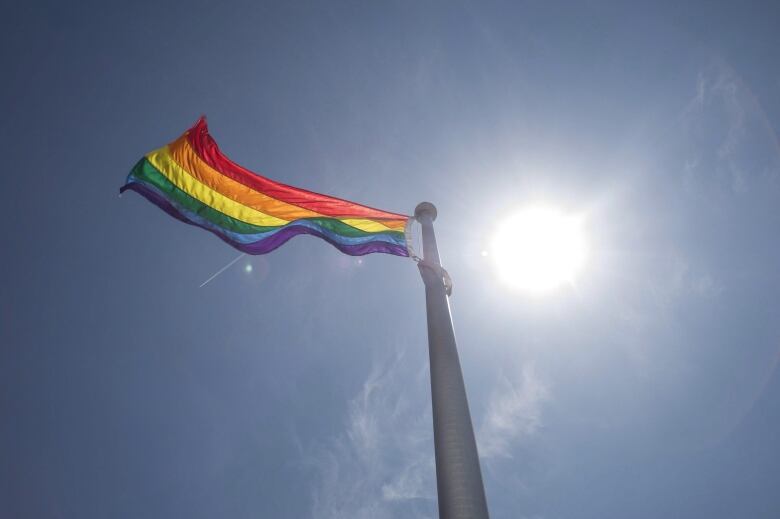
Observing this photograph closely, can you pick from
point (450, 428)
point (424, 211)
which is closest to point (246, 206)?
point (424, 211)

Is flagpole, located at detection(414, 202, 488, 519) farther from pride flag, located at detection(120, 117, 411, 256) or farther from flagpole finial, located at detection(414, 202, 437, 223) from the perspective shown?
pride flag, located at detection(120, 117, 411, 256)

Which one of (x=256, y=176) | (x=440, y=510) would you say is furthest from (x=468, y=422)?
(x=256, y=176)

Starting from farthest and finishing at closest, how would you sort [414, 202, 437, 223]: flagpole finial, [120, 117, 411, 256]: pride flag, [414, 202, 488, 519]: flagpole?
[414, 202, 437, 223]: flagpole finial < [120, 117, 411, 256]: pride flag < [414, 202, 488, 519]: flagpole

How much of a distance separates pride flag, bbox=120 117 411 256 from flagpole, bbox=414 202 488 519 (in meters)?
4.54

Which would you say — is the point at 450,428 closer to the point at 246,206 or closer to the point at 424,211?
the point at 424,211

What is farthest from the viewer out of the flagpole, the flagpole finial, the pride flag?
the flagpole finial

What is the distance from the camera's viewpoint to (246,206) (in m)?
13.0

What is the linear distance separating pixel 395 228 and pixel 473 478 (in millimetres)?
7937

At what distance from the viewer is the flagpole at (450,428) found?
5.48 m

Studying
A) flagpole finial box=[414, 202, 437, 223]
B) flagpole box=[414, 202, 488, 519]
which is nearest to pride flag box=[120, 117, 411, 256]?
flagpole finial box=[414, 202, 437, 223]

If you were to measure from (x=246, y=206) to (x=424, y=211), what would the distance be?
509 centimetres

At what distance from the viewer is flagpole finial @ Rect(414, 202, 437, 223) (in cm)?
1258

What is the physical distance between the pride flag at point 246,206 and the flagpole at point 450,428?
4.54 meters

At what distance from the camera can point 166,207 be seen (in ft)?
39.7
